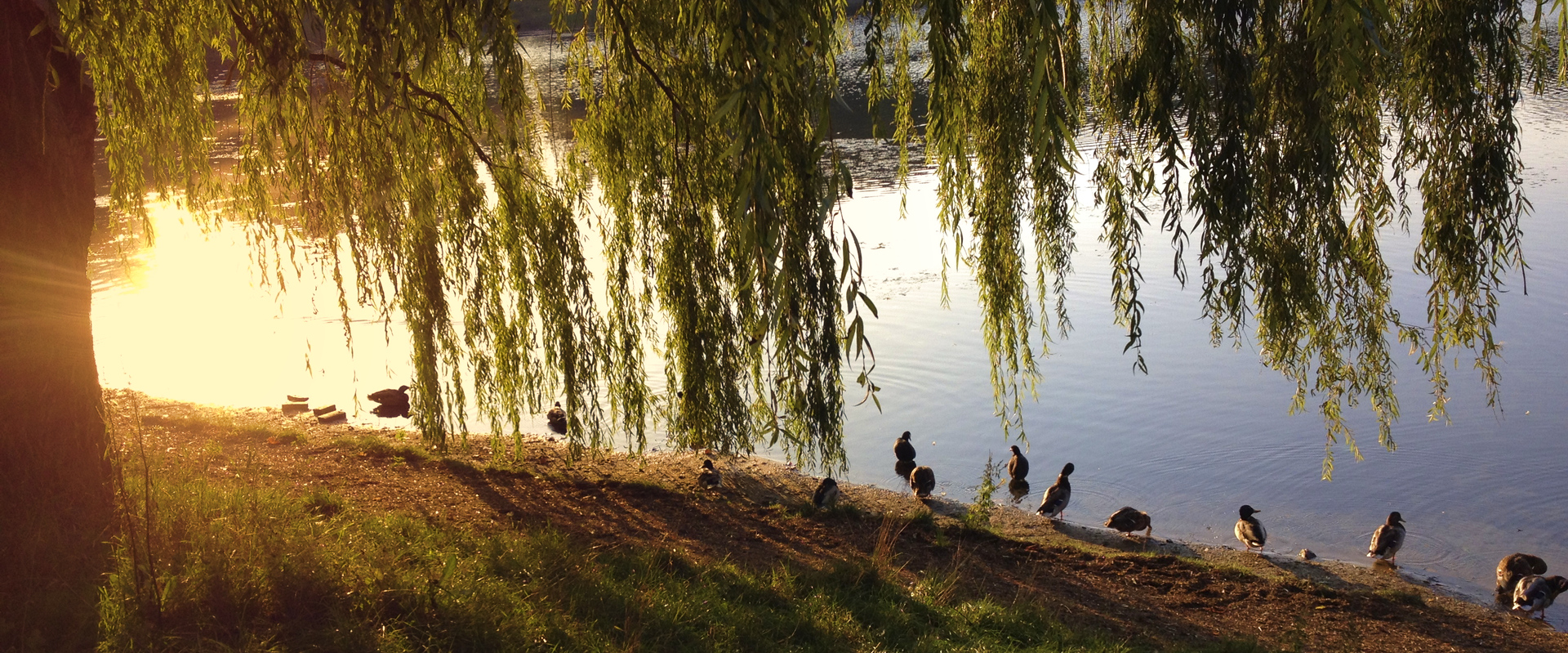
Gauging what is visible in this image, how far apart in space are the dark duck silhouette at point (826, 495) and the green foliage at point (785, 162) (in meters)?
2.38

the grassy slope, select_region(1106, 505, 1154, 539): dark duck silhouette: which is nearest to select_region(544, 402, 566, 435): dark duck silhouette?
the grassy slope

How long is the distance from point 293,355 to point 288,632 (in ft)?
40.7

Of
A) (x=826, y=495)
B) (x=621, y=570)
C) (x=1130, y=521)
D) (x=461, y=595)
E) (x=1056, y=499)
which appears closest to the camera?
(x=461, y=595)

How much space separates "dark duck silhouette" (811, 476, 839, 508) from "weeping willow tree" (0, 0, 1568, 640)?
225 cm

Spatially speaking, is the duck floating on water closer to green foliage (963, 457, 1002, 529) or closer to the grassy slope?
the grassy slope

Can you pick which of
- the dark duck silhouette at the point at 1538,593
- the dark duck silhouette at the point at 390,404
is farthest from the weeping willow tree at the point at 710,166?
the dark duck silhouette at the point at 390,404

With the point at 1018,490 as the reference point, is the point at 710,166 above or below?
above

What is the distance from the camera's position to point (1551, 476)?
372 inches

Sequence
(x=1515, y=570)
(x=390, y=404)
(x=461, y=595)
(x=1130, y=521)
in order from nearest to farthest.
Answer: (x=461, y=595) < (x=1515, y=570) < (x=1130, y=521) < (x=390, y=404)

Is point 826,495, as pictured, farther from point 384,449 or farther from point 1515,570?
point 1515,570

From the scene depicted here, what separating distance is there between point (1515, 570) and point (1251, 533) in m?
1.82

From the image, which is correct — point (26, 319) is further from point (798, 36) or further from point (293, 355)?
point (293, 355)

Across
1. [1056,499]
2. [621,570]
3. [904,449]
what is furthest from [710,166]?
[904,449]

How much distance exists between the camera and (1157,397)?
1174 centimetres
